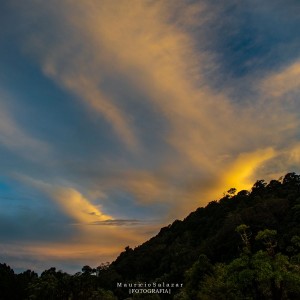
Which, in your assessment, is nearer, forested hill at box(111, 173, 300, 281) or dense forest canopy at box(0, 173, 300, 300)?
dense forest canopy at box(0, 173, 300, 300)

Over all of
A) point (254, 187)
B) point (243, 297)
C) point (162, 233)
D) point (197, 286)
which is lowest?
point (243, 297)

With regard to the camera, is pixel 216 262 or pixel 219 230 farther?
pixel 219 230

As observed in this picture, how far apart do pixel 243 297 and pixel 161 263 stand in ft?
332

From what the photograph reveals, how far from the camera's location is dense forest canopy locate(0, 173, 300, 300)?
30.8 meters

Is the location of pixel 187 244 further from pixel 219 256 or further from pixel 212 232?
pixel 219 256

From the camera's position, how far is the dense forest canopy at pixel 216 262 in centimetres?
3083

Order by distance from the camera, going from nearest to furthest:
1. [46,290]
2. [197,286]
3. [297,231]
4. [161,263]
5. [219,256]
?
[197,286]
[46,290]
[297,231]
[219,256]
[161,263]

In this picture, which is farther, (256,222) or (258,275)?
(256,222)

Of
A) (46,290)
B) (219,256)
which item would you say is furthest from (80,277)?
(219,256)

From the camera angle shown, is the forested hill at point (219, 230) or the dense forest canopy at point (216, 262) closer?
the dense forest canopy at point (216, 262)

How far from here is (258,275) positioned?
96.7 ft

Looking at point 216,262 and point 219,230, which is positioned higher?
point 219,230

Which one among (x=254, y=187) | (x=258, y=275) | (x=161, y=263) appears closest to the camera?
(x=258, y=275)

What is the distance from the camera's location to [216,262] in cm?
8612
